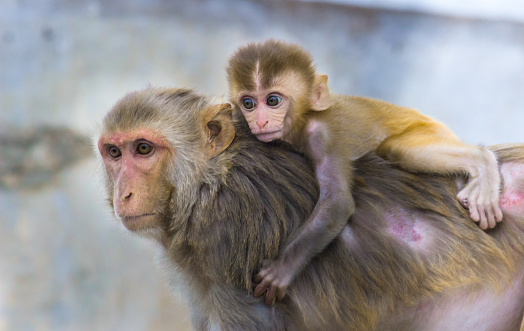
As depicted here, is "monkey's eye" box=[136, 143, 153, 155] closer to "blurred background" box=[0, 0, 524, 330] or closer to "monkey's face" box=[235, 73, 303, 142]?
"monkey's face" box=[235, 73, 303, 142]

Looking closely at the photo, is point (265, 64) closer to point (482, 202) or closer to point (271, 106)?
point (271, 106)

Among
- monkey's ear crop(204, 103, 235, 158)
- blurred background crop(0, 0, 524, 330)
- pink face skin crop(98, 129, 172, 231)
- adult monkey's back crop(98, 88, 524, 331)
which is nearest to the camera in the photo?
pink face skin crop(98, 129, 172, 231)

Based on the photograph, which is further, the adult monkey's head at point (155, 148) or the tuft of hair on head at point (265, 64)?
the tuft of hair on head at point (265, 64)

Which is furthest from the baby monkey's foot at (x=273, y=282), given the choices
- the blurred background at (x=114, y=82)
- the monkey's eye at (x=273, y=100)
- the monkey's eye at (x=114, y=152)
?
the blurred background at (x=114, y=82)

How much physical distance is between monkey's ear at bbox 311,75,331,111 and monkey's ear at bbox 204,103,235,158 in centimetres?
39

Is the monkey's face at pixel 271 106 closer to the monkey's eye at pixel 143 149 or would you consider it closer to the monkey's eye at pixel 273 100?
the monkey's eye at pixel 273 100

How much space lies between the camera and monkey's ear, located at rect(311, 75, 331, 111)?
2.48 m

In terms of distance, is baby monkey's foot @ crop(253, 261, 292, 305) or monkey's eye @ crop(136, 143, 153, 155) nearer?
baby monkey's foot @ crop(253, 261, 292, 305)

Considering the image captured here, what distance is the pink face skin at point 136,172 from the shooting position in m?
2.22

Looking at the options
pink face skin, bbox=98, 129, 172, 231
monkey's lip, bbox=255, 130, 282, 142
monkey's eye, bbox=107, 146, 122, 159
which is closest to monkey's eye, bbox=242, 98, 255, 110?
monkey's lip, bbox=255, 130, 282, 142

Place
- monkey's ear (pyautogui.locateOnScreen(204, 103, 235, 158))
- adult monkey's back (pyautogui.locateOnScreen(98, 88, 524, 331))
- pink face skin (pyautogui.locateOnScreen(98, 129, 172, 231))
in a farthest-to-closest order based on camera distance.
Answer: monkey's ear (pyautogui.locateOnScreen(204, 103, 235, 158)), adult monkey's back (pyautogui.locateOnScreen(98, 88, 524, 331)), pink face skin (pyautogui.locateOnScreen(98, 129, 172, 231))

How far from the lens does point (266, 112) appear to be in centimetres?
236

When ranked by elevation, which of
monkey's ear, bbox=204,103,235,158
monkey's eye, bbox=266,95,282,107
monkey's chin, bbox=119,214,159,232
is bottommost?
monkey's chin, bbox=119,214,159,232

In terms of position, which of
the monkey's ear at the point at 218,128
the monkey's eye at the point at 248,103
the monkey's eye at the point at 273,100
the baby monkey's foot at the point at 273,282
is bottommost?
the baby monkey's foot at the point at 273,282
